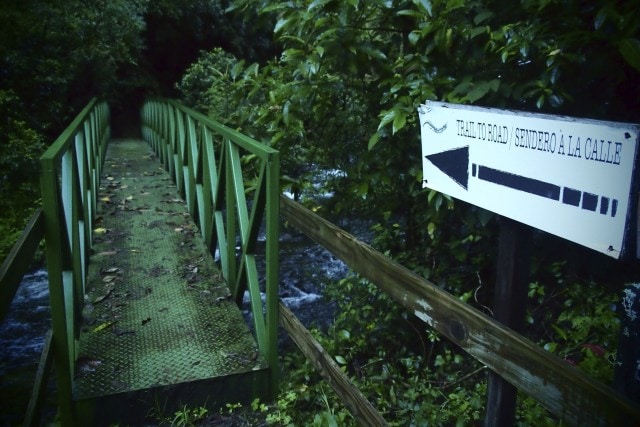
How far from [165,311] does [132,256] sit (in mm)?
1027

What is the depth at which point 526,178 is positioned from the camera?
1.35m

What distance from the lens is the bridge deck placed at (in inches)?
100.0

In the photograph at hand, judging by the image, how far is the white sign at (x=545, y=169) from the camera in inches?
44.0

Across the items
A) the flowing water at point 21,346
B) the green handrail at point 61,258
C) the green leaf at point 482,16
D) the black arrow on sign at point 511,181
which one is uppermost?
the green leaf at point 482,16

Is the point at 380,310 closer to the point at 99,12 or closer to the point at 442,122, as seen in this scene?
the point at 442,122

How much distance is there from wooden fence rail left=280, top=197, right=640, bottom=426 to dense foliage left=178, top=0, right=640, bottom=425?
1.94 ft

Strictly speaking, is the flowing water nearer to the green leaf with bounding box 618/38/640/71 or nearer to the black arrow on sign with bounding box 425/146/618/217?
the black arrow on sign with bounding box 425/146/618/217

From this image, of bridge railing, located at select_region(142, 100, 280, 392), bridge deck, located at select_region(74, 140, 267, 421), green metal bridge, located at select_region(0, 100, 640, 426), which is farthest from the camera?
bridge railing, located at select_region(142, 100, 280, 392)

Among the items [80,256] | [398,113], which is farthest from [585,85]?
[80,256]

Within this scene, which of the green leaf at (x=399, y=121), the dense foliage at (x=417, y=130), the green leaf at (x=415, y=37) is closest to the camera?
the dense foliage at (x=417, y=130)

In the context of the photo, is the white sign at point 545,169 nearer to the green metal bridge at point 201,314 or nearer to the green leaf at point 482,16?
the green metal bridge at point 201,314

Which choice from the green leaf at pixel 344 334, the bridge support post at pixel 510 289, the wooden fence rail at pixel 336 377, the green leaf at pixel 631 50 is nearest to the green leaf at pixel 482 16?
the green leaf at pixel 631 50

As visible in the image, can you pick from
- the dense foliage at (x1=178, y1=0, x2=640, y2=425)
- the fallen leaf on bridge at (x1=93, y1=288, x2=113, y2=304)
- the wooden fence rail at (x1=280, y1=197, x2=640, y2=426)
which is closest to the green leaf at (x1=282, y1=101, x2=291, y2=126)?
the dense foliage at (x1=178, y1=0, x2=640, y2=425)

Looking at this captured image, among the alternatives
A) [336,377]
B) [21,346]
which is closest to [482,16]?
[336,377]
